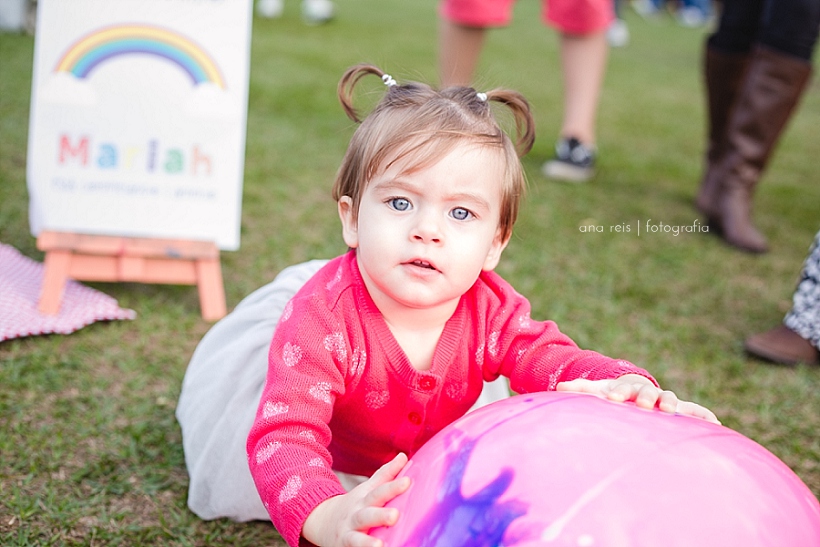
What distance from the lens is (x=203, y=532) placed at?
74.8 inches

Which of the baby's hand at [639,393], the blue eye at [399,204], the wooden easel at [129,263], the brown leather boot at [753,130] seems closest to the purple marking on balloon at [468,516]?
the baby's hand at [639,393]

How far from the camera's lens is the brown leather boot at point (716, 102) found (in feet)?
13.5

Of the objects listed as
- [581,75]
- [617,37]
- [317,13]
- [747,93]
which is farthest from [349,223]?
[617,37]

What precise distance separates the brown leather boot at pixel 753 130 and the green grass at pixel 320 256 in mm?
142

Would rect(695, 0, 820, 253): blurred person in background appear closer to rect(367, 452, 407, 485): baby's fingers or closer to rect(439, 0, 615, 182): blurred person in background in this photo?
rect(439, 0, 615, 182): blurred person in background

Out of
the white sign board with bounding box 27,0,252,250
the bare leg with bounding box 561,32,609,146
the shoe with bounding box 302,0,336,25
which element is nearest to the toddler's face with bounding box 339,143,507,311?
the white sign board with bounding box 27,0,252,250

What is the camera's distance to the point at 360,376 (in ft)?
5.50

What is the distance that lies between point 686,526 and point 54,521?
1383mm

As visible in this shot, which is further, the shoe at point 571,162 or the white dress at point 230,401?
the shoe at point 571,162

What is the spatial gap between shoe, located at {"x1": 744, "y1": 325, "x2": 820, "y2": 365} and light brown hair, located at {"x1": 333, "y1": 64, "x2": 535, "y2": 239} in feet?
5.23

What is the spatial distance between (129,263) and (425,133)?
1590 millimetres

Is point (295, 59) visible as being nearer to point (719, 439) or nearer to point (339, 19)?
point (339, 19)

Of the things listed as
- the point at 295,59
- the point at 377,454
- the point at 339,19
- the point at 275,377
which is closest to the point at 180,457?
the point at 377,454

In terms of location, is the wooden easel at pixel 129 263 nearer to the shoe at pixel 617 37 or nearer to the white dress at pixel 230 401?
the white dress at pixel 230 401
